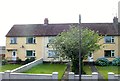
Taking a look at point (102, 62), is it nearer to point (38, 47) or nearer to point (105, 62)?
point (105, 62)

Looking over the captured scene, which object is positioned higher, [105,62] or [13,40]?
[13,40]

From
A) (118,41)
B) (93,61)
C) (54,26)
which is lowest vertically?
(93,61)

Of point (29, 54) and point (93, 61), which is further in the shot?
point (29, 54)

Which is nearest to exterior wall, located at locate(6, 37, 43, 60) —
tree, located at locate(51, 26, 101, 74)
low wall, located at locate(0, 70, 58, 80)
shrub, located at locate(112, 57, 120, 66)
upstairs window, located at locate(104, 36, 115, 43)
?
upstairs window, located at locate(104, 36, 115, 43)

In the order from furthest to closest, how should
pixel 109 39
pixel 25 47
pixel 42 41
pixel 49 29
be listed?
pixel 49 29 < pixel 25 47 < pixel 42 41 < pixel 109 39

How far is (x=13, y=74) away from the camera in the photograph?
20234mm

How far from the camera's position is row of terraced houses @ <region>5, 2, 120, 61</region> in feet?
124

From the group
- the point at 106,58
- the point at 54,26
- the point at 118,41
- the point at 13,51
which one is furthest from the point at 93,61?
the point at 13,51

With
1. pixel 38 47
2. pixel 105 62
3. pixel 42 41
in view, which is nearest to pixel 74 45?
pixel 105 62

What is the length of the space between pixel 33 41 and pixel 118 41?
14.3 meters

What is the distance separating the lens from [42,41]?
3931 cm

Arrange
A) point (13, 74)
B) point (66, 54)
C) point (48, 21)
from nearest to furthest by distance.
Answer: point (13, 74)
point (66, 54)
point (48, 21)

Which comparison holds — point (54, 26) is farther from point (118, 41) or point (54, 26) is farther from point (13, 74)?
point (13, 74)

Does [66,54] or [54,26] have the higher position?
[54,26]
